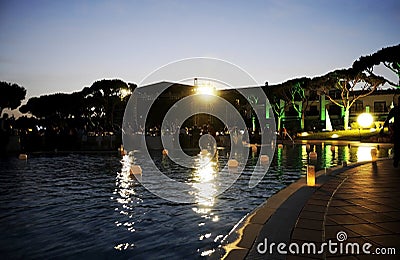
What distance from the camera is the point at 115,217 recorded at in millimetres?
5949

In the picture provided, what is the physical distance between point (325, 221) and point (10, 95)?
39.8 meters

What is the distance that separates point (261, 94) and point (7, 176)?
5186 centimetres

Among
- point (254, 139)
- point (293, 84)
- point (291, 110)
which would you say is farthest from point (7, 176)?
point (291, 110)

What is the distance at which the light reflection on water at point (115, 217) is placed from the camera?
4430 mm

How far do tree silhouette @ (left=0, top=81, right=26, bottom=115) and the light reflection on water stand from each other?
30.8 m

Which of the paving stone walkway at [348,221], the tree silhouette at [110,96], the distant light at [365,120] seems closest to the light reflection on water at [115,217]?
the paving stone walkway at [348,221]

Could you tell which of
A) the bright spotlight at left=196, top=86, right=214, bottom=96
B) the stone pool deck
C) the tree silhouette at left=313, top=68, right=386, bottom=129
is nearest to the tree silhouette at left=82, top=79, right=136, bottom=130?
the bright spotlight at left=196, top=86, right=214, bottom=96

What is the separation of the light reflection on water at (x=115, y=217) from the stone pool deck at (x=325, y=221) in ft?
1.96

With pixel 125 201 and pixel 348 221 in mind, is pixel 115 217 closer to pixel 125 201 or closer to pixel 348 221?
pixel 125 201

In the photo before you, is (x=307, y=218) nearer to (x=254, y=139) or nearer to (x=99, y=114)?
(x=254, y=139)

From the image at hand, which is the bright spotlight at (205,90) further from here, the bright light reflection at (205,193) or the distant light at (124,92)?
the distant light at (124,92)

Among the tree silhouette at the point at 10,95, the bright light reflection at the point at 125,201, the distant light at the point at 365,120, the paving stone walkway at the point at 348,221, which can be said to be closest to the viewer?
the paving stone walkway at the point at 348,221

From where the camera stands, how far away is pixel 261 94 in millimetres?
59594

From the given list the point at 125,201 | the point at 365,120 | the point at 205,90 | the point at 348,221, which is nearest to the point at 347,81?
the point at 365,120
